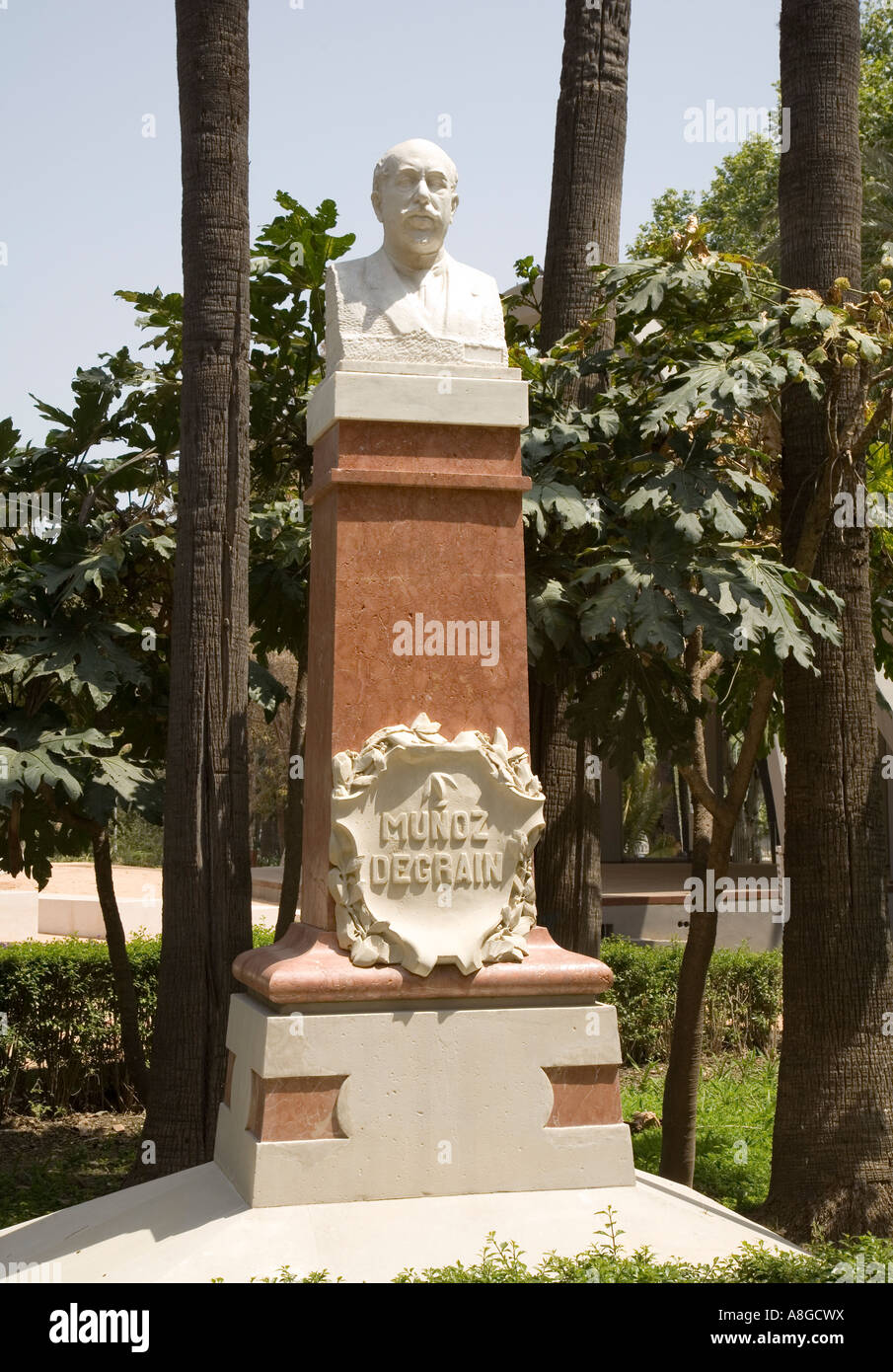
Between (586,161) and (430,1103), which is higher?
(586,161)

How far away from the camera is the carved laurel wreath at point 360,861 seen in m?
5.53

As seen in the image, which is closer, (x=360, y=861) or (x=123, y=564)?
(x=360, y=861)

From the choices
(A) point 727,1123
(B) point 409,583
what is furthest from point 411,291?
(A) point 727,1123

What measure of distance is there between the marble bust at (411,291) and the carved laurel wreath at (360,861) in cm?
156

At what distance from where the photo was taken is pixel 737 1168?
8.90m

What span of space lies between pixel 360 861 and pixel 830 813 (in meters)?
2.86

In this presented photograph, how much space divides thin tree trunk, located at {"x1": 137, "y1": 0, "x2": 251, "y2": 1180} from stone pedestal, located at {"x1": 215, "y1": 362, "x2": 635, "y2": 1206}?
4.21ft

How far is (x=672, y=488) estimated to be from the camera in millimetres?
6586

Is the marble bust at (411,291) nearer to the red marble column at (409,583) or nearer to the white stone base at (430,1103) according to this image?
the red marble column at (409,583)

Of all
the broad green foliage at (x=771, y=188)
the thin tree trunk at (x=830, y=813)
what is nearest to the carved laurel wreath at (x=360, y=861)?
the thin tree trunk at (x=830, y=813)

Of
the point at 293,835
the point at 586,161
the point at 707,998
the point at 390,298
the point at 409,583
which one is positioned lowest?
the point at 707,998

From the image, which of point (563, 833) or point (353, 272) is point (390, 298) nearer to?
point (353, 272)

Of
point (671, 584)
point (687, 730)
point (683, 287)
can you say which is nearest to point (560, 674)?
point (687, 730)
